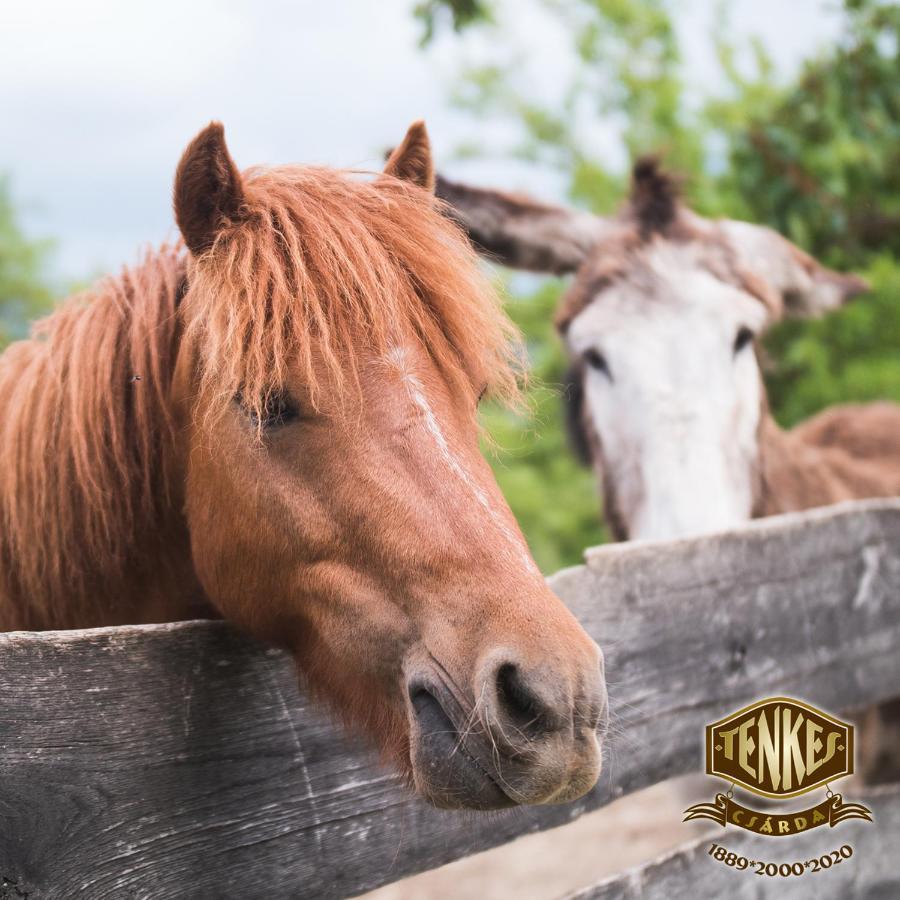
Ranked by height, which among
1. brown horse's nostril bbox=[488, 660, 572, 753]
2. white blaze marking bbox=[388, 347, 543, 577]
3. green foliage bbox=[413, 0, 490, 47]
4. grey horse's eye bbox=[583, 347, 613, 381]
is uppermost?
green foliage bbox=[413, 0, 490, 47]

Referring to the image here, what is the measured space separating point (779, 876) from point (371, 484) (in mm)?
1603

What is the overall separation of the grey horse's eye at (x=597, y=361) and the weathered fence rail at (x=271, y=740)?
1.44 metres

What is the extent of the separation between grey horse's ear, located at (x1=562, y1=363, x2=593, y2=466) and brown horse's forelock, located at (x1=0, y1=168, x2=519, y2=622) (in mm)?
2234

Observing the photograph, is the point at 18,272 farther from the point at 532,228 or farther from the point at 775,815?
the point at 775,815

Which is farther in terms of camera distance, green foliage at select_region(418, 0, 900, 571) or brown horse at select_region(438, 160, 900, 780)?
green foliage at select_region(418, 0, 900, 571)

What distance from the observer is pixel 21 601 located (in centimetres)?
206

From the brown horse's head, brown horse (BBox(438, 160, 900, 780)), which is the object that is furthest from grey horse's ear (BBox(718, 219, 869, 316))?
the brown horse's head

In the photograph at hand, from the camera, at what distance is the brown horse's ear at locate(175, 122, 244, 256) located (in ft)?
5.90

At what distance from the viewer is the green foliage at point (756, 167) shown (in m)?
6.45

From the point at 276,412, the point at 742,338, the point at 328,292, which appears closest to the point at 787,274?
the point at 742,338

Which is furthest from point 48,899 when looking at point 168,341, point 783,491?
point 783,491

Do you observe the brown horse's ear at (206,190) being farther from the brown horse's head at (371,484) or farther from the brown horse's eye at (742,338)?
the brown horse's eye at (742,338)

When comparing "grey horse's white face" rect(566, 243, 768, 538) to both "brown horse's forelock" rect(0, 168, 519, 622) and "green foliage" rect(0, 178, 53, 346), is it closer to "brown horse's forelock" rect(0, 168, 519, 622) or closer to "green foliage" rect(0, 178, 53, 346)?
"brown horse's forelock" rect(0, 168, 519, 622)

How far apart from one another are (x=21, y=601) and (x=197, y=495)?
1.79 feet
